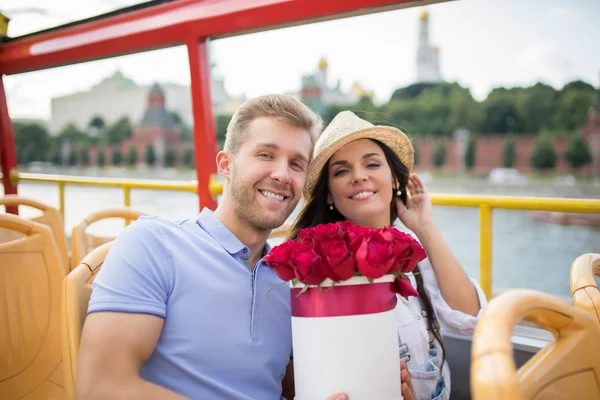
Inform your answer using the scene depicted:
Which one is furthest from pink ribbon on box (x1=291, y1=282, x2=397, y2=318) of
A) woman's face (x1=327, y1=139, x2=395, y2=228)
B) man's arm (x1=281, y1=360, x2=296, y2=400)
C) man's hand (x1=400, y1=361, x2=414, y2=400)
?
woman's face (x1=327, y1=139, x2=395, y2=228)

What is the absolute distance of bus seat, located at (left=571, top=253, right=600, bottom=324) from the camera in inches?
40.1

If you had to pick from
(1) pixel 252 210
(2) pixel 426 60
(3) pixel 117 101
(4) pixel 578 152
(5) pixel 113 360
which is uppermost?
(2) pixel 426 60

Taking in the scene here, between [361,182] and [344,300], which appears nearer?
[344,300]

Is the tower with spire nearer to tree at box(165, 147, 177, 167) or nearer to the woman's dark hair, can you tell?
tree at box(165, 147, 177, 167)

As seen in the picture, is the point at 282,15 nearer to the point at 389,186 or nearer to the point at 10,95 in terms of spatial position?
the point at 389,186

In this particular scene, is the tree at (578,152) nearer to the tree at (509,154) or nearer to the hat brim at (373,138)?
the tree at (509,154)

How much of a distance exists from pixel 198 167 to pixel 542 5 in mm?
75837

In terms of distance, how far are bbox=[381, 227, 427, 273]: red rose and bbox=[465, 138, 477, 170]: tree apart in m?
57.7

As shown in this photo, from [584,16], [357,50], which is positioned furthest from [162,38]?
[584,16]

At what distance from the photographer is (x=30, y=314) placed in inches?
68.5

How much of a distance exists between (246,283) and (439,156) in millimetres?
57012

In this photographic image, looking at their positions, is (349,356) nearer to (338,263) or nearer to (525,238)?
(338,263)

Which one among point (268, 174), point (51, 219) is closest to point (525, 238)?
point (51, 219)

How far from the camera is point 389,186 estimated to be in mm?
1619
